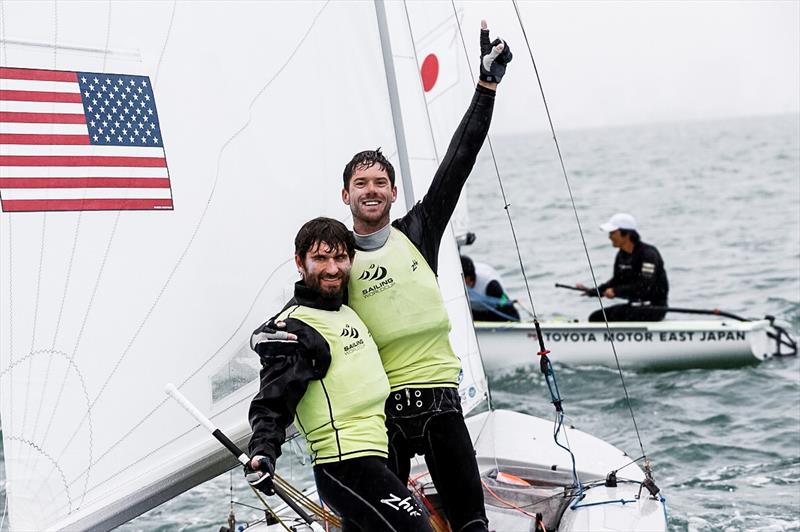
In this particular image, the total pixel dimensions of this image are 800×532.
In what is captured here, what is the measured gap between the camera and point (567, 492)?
345 centimetres

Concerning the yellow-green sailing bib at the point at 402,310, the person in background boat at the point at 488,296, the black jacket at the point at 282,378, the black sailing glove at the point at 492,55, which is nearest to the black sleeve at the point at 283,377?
the black jacket at the point at 282,378

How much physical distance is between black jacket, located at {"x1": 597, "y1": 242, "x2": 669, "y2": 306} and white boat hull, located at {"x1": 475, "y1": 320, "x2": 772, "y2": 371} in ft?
0.70

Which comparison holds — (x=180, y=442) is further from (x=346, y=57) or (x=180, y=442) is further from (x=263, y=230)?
(x=346, y=57)

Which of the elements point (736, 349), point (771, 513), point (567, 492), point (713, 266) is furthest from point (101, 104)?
point (713, 266)

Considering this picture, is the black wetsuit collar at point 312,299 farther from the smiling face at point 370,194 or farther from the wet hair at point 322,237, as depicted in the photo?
the smiling face at point 370,194

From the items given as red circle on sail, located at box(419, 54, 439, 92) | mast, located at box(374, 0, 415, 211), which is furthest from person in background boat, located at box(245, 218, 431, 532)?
red circle on sail, located at box(419, 54, 439, 92)

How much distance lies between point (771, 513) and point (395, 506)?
270cm

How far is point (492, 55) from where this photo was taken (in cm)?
265

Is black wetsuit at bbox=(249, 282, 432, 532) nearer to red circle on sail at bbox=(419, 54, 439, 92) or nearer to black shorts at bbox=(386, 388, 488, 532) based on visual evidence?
black shorts at bbox=(386, 388, 488, 532)

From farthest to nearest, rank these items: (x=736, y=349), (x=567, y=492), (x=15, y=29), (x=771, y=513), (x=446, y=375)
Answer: (x=736, y=349), (x=771, y=513), (x=567, y=492), (x=446, y=375), (x=15, y=29)

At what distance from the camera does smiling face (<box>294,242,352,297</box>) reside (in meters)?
2.45

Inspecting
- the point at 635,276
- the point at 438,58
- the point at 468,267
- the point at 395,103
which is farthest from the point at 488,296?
the point at 395,103

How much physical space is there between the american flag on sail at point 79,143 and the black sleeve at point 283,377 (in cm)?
54

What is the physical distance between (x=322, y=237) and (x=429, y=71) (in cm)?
326
